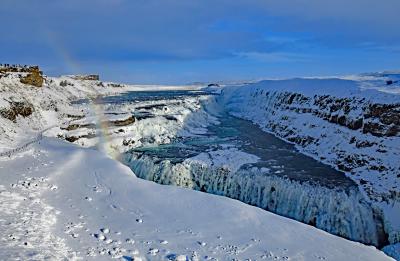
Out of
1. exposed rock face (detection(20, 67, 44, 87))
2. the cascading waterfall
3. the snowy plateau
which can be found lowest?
the cascading waterfall

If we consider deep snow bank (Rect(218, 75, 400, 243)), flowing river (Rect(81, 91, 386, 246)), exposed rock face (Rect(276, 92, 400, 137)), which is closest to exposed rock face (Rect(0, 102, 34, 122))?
flowing river (Rect(81, 91, 386, 246))

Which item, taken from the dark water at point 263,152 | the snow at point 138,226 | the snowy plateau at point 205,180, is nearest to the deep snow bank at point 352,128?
the snowy plateau at point 205,180

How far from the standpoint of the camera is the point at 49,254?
953cm

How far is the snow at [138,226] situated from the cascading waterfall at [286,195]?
6.56 meters

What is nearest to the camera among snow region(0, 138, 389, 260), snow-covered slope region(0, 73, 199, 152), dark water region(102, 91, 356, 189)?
snow region(0, 138, 389, 260)

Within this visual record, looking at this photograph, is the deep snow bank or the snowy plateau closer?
the snowy plateau

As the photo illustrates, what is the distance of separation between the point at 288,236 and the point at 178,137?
2396 cm

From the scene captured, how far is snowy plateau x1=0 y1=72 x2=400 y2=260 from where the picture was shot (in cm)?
1134

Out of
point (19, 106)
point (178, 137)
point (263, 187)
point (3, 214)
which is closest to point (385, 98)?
point (263, 187)

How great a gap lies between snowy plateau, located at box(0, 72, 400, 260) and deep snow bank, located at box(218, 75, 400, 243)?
0.10m

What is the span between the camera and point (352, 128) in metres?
28.8

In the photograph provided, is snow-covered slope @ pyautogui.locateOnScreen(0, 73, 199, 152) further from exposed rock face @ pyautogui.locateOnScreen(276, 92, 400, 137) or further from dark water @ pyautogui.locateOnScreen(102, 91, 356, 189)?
exposed rock face @ pyautogui.locateOnScreen(276, 92, 400, 137)

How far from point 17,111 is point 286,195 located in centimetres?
2277

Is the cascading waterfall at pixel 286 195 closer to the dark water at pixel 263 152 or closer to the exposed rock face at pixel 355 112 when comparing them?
the dark water at pixel 263 152
